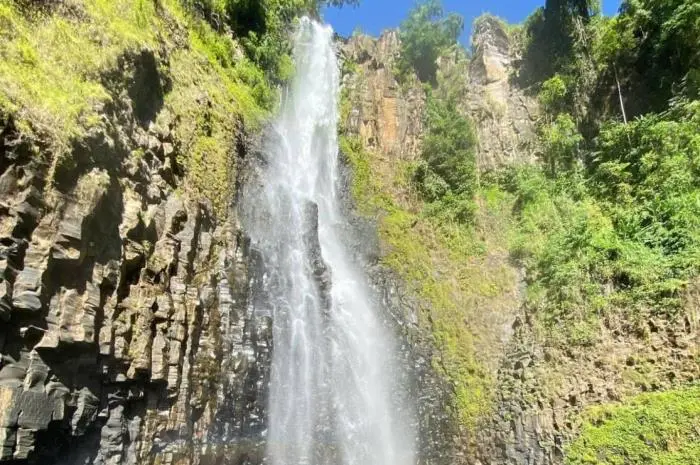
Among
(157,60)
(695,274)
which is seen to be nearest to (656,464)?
(695,274)

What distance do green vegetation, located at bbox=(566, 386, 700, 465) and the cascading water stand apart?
178 inches

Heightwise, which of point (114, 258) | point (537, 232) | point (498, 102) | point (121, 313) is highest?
point (498, 102)

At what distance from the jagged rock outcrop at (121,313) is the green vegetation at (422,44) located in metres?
15.8

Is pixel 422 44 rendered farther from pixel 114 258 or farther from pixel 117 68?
pixel 114 258

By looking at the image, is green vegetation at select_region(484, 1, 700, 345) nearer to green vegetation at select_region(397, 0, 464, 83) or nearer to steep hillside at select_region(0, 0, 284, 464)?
green vegetation at select_region(397, 0, 464, 83)

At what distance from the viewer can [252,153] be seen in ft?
52.2

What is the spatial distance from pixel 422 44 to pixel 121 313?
2067cm

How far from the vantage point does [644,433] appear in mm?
9055

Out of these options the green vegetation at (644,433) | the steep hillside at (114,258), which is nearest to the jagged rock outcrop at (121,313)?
the steep hillside at (114,258)

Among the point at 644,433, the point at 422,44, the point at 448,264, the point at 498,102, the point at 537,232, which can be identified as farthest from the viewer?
the point at 422,44

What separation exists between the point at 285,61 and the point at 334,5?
39.3 feet

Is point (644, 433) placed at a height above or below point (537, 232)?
below

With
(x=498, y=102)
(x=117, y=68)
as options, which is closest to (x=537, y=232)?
(x=498, y=102)

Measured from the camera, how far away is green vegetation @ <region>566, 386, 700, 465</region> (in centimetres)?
857
